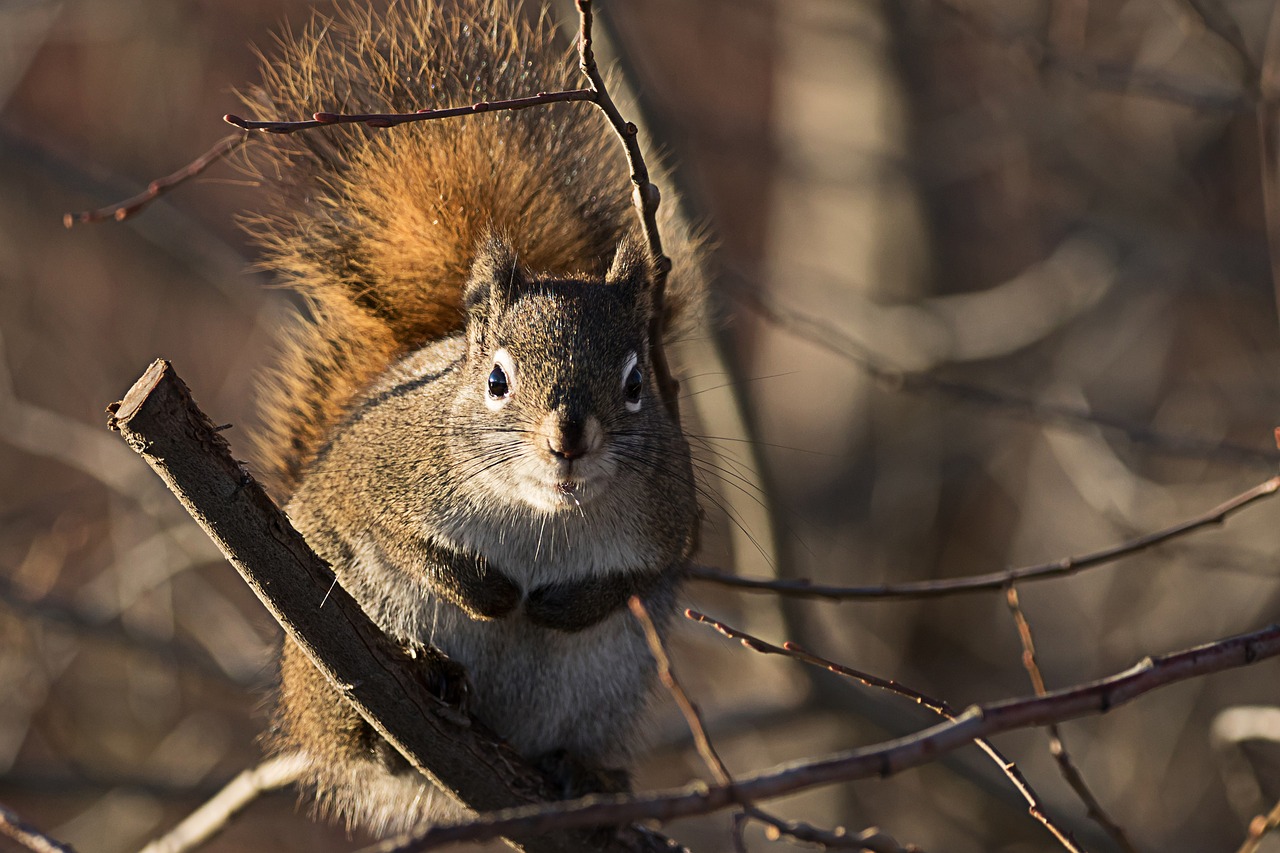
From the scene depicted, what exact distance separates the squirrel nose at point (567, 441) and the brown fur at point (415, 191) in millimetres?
768

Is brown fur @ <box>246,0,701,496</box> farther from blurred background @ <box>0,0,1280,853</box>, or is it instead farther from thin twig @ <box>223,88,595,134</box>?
thin twig @ <box>223,88,595,134</box>

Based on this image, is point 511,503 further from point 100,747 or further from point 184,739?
point 100,747

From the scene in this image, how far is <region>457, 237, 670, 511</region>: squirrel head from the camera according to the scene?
2.39 meters

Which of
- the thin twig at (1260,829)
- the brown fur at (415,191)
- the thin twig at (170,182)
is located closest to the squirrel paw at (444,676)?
the brown fur at (415,191)

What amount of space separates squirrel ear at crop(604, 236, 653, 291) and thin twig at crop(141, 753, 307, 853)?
1.46m

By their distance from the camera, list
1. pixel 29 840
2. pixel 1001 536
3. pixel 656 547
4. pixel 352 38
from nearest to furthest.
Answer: pixel 29 840
pixel 656 547
pixel 352 38
pixel 1001 536

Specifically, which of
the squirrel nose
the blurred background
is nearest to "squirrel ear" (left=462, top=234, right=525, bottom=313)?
the squirrel nose

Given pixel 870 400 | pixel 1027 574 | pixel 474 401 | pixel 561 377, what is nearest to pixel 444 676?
pixel 474 401

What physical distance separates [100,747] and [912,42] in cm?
518

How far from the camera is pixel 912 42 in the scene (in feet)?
19.7

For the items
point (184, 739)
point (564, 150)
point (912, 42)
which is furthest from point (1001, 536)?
point (564, 150)

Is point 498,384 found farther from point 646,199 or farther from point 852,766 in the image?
point 852,766

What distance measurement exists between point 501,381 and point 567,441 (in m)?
0.34

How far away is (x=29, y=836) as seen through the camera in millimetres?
2000
